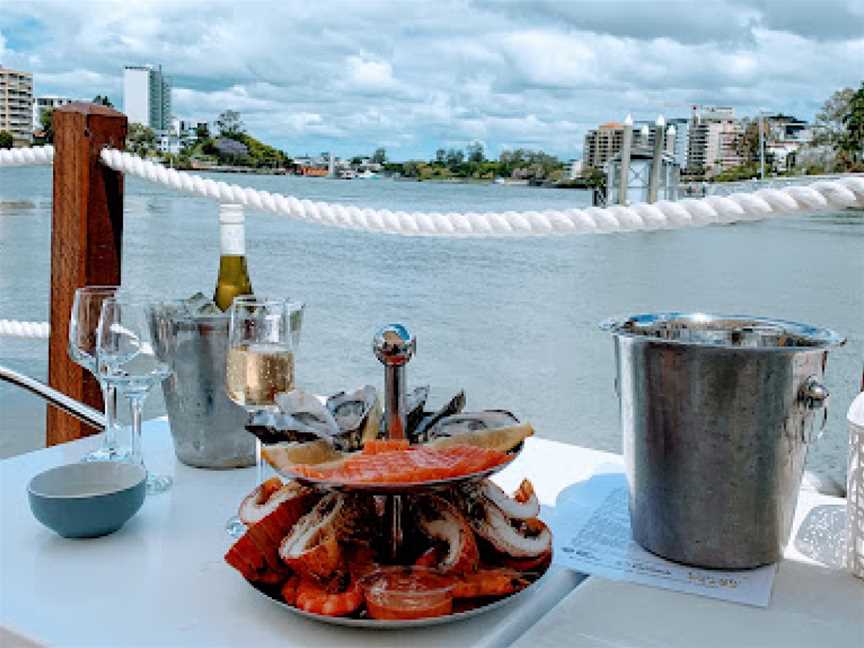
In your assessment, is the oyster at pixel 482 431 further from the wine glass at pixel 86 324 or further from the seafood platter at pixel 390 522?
the wine glass at pixel 86 324

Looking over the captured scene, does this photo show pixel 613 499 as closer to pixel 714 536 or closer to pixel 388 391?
pixel 714 536

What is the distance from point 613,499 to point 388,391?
0.88ft

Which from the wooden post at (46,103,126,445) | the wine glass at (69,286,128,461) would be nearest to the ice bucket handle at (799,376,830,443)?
the wine glass at (69,286,128,461)

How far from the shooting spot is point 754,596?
665mm

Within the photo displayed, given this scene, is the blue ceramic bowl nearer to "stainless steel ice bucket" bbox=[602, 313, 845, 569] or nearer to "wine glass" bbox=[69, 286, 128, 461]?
"wine glass" bbox=[69, 286, 128, 461]

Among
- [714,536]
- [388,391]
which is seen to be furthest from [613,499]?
[388,391]

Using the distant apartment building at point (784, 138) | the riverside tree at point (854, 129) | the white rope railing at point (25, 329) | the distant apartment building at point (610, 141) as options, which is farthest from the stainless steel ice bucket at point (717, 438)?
the riverside tree at point (854, 129)

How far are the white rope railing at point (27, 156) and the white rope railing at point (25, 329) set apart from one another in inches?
13.3

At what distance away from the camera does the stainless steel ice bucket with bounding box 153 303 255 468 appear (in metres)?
0.92

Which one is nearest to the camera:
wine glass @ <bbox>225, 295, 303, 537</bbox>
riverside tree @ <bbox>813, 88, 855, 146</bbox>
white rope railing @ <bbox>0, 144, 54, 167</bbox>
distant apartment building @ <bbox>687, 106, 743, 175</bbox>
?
wine glass @ <bbox>225, 295, 303, 537</bbox>

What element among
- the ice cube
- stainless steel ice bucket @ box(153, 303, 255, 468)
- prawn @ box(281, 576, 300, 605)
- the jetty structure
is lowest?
prawn @ box(281, 576, 300, 605)

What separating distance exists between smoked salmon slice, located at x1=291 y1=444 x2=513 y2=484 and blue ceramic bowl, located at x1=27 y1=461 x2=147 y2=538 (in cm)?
19

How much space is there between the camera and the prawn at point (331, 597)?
0.58 m

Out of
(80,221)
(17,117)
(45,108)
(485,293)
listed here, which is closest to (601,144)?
(485,293)
